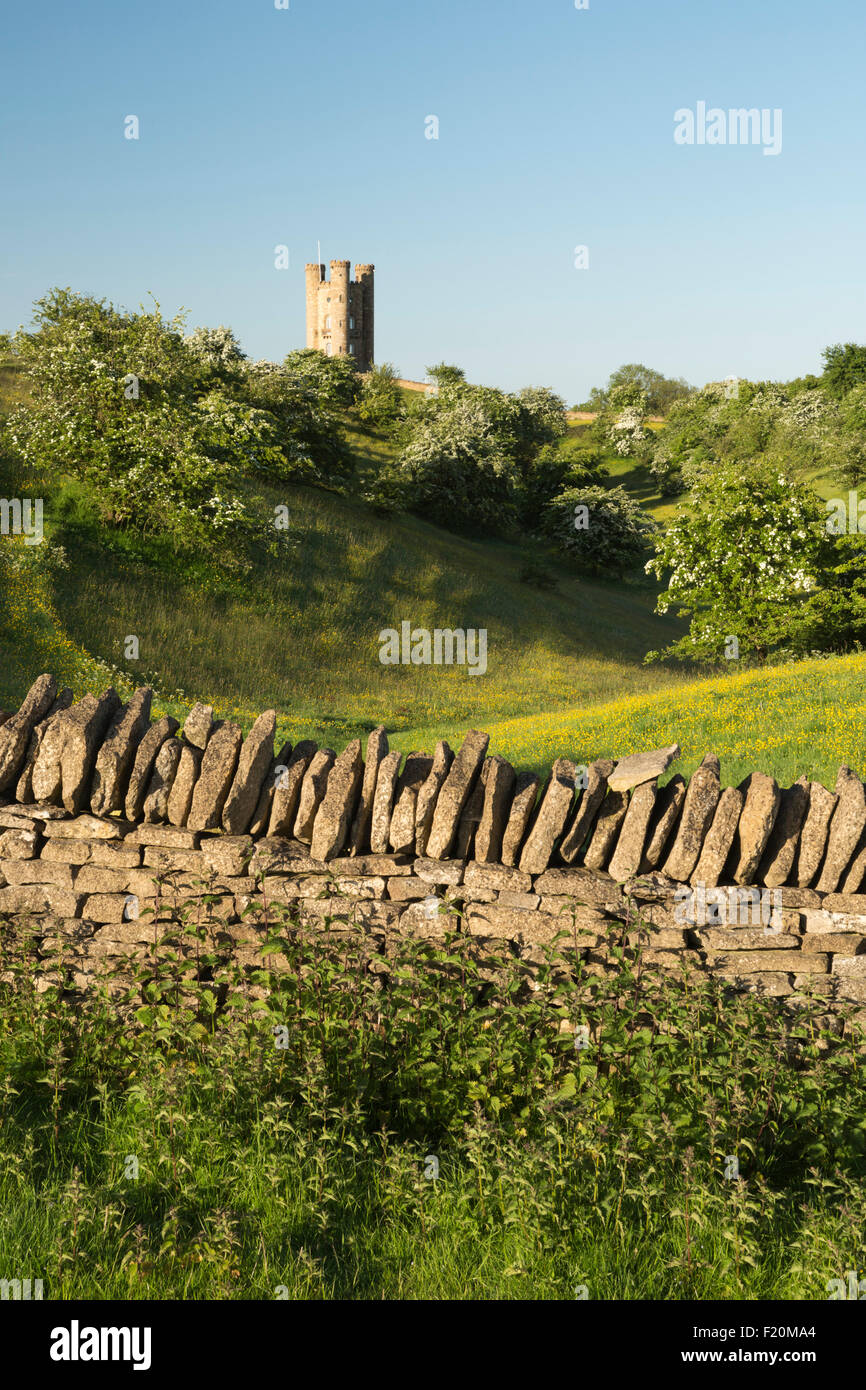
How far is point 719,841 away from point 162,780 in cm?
330

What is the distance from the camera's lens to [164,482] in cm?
2844

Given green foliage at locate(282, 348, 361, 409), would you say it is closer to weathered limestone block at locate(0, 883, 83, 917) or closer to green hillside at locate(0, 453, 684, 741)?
green hillside at locate(0, 453, 684, 741)

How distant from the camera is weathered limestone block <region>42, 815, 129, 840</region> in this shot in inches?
216

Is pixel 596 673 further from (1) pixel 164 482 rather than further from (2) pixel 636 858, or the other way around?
(2) pixel 636 858

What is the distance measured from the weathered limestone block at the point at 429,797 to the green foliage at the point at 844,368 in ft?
311

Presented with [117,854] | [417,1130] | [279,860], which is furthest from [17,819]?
[417,1130]

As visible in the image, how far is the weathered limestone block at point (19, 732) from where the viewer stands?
562 centimetres

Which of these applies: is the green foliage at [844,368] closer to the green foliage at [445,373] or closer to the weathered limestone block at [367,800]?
the green foliage at [445,373]

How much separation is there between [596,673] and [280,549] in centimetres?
1277

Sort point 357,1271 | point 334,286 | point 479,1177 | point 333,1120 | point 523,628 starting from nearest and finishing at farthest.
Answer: point 357,1271, point 479,1177, point 333,1120, point 523,628, point 334,286

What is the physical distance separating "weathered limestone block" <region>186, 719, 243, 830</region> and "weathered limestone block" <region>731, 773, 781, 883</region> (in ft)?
9.88

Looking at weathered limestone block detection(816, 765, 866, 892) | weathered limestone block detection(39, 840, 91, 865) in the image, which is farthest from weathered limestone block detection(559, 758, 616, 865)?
weathered limestone block detection(39, 840, 91, 865)

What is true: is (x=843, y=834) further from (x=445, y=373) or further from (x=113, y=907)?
(x=445, y=373)

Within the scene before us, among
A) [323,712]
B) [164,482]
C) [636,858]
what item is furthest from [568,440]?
[636,858]
